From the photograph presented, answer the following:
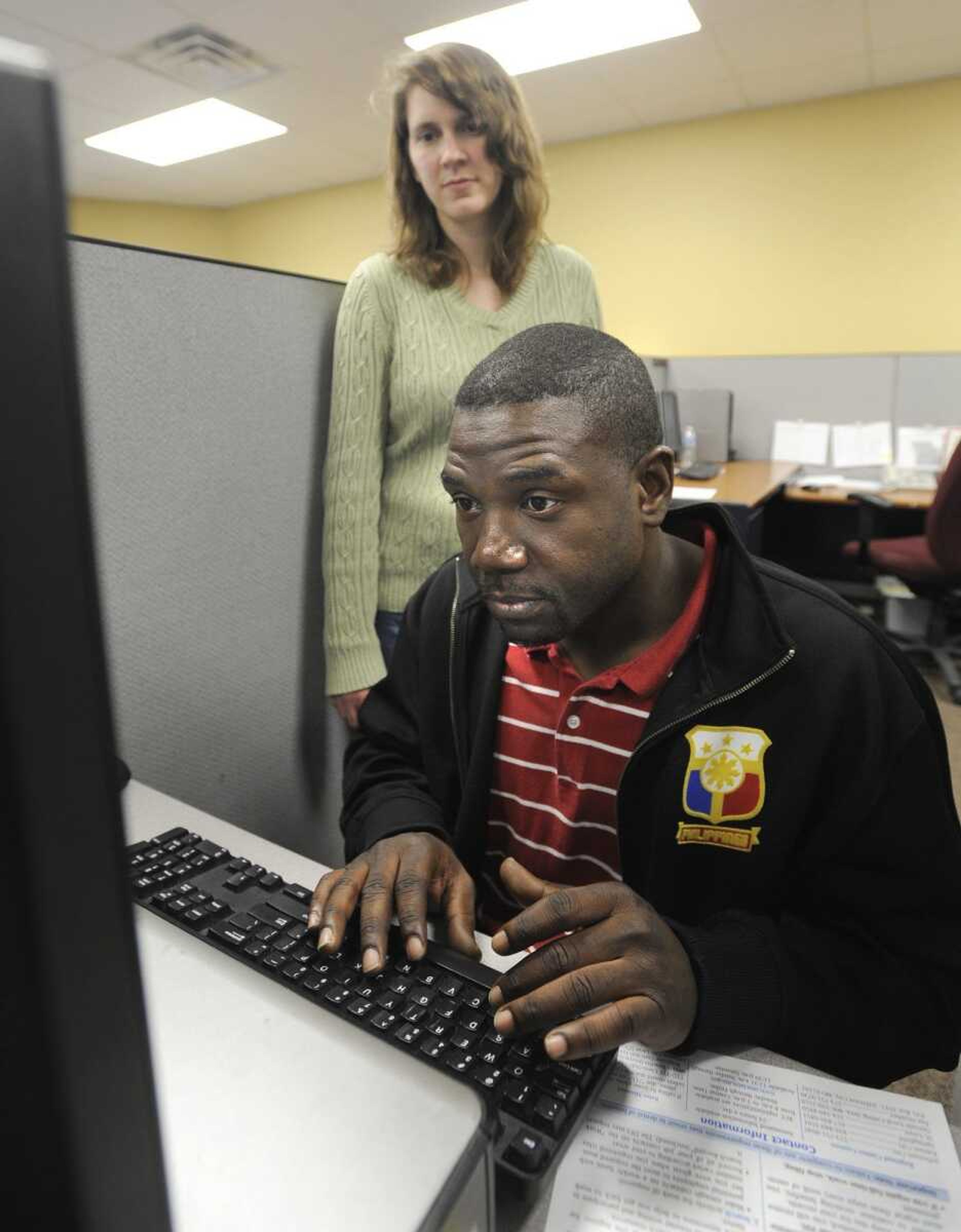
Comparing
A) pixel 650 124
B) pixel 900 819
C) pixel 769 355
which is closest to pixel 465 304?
pixel 900 819

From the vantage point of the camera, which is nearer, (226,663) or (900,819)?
(900,819)

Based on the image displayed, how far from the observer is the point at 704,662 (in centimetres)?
73

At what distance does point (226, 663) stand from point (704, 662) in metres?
0.58

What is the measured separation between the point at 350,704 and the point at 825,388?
127 inches

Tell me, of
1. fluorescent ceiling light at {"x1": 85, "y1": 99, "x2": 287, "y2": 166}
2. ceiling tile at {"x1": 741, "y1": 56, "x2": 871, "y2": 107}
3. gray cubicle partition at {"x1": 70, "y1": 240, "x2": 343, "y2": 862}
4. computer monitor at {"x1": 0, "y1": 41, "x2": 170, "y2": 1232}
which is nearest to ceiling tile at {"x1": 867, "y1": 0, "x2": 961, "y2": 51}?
Answer: ceiling tile at {"x1": 741, "y1": 56, "x2": 871, "y2": 107}

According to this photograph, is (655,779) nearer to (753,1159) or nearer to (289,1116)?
(753,1159)

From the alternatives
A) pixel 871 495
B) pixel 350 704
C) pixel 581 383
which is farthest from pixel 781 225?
pixel 581 383

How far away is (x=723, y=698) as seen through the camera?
2.32 feet

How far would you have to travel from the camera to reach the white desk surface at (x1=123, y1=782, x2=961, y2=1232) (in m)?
0.33

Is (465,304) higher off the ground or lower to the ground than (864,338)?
lower

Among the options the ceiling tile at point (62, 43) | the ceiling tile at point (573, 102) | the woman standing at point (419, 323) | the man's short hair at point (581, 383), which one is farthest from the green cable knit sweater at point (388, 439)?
the ceiling tile at point (573, 102)

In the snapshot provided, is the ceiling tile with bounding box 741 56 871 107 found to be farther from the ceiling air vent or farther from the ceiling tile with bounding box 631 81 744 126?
the ceiling air vent

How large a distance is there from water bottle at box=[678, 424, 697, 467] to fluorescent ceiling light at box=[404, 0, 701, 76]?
60.5 inches

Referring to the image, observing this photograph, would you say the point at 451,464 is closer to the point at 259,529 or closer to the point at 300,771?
the point at 259,529
